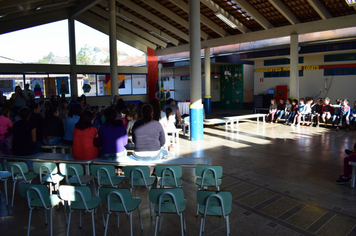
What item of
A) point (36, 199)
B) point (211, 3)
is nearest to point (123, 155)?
point (36, 199)

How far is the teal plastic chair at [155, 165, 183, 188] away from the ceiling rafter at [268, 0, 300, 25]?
897 centimetres

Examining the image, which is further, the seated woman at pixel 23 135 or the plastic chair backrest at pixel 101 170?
the seated woman at pixel 23 135

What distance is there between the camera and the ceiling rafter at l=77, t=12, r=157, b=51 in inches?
662

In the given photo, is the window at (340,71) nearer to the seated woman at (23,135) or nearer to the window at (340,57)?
the window at (340,57)

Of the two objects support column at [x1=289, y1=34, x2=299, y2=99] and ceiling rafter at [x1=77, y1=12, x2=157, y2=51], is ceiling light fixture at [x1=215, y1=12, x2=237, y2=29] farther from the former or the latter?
ceiling rafter at [x1=77, y1=12, x2=157, y2=51]

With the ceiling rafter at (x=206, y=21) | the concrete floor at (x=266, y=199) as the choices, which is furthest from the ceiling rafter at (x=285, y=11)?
the concrete floor at (x=266, y=199)

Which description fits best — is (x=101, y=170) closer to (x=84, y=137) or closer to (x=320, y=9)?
(x=84, y=137)

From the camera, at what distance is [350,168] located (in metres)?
4.94

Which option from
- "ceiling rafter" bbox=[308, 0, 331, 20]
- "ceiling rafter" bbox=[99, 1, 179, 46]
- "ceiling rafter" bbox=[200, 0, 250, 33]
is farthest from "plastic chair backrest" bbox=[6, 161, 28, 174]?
"ceiling rafter" bbox=[99, 1, 179, 46]

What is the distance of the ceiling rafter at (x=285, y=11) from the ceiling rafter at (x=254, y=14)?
116cm

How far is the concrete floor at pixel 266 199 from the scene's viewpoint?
3541 mm

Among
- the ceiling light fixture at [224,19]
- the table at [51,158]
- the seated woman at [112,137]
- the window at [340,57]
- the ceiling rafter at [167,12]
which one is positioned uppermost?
the ceiling rafter at [167,12]

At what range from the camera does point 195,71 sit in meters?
8.62

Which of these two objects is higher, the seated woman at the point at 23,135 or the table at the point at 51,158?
the seated woman at the point at 23,135
